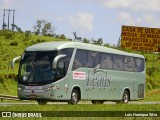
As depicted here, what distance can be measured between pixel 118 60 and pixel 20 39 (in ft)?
156

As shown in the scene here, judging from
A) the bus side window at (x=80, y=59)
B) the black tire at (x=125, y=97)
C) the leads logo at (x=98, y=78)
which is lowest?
the black tire at (x=125, y=97)

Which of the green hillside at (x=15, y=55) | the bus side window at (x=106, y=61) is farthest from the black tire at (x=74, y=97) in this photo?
the green hillside at (x=15, y=55)

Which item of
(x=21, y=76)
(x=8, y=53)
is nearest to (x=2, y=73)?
(x=8, y=53)

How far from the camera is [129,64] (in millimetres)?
32281

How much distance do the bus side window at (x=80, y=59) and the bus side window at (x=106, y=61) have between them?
205 centimetres

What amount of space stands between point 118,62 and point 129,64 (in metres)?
1.69

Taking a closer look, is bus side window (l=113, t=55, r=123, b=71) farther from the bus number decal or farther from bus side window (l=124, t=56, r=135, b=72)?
the bus number decal

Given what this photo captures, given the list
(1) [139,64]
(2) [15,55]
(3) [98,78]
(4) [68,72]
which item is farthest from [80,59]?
(2) [15,55]

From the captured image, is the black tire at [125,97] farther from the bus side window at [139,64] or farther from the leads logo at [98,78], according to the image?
the leads logo at [98,78]

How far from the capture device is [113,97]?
30.7 m

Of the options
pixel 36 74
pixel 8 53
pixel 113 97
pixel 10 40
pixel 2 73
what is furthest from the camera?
pixel 10 40

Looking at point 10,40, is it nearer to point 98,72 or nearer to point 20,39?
point 20,39

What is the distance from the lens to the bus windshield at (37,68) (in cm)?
2481

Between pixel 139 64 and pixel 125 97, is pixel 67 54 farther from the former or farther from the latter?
pixel 139 64
